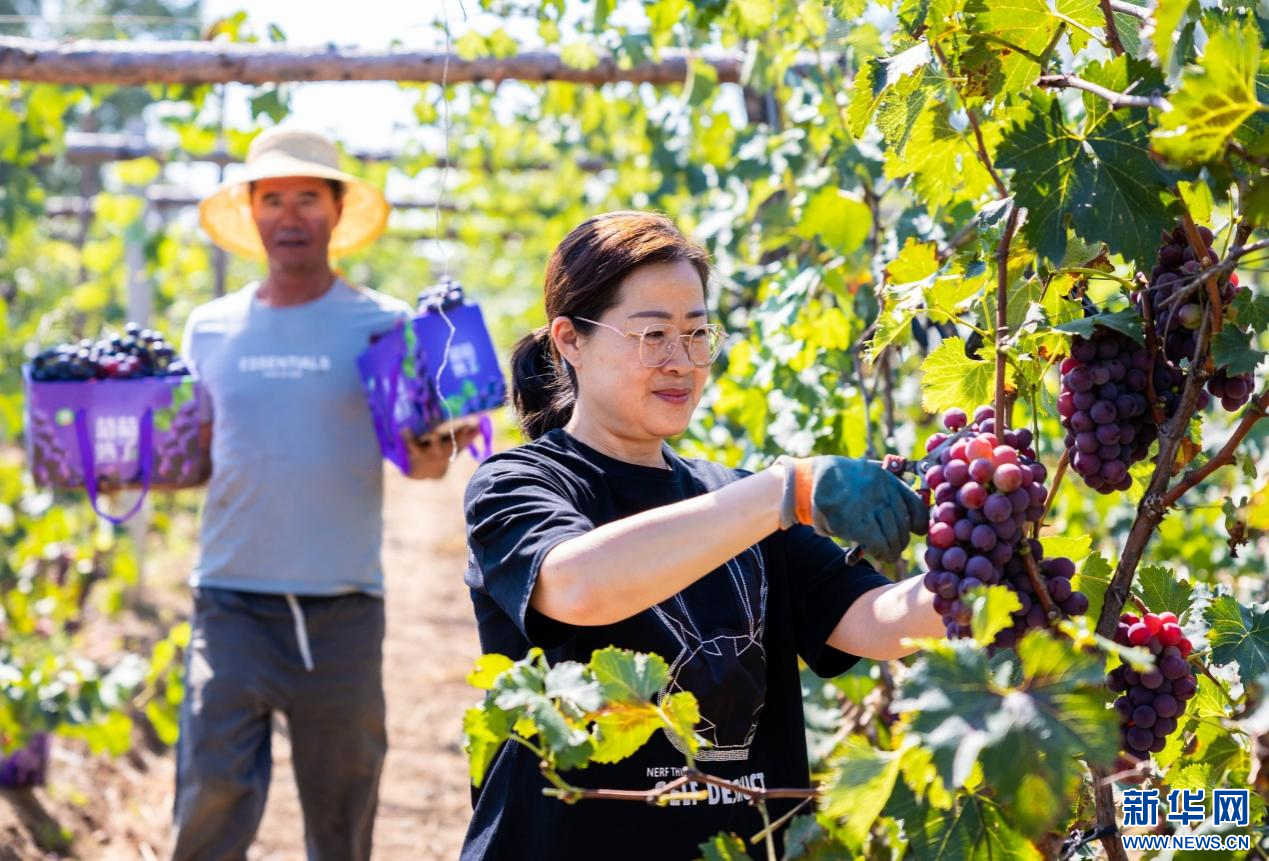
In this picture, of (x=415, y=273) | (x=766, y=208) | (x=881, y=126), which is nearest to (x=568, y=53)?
(x=766, y=208)

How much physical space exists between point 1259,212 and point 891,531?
1.45 feet

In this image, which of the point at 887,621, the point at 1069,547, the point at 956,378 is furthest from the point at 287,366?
the point at 1069,547

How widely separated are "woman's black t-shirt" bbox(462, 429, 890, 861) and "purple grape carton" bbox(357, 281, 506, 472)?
4.14ft

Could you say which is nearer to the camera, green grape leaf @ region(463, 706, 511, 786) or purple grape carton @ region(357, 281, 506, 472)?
green grape leaf @ region(463, 706, 511, 786)

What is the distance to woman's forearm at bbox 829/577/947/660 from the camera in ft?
5.81

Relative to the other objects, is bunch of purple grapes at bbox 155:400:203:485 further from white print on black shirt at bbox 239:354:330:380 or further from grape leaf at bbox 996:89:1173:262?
grape leaf at bbox 996:89:1173:262

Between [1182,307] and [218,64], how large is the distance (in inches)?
124

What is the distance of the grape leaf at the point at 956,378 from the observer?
64.2 inches

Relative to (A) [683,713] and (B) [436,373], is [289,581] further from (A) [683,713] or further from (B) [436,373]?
(A) [683,713]

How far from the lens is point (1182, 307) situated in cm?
141

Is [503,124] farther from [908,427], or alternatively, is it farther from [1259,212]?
[1259,212]

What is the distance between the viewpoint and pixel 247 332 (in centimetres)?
355

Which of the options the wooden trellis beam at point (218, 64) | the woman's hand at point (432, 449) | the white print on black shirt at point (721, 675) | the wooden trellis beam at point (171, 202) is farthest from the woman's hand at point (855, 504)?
the wooden trellis beam at point (171, 202)

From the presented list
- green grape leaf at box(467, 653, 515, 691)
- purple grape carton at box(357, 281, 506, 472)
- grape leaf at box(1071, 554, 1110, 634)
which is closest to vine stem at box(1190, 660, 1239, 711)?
grape leaf at box(1071, 554, 1110, 634)
